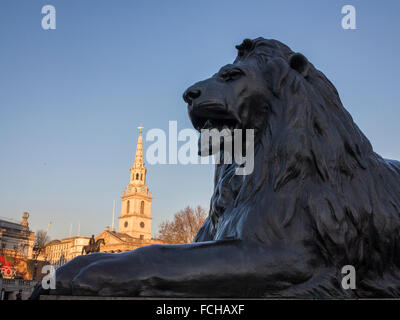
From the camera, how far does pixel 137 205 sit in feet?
303

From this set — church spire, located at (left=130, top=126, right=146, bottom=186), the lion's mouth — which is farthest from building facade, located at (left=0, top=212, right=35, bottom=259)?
the lion's mouth

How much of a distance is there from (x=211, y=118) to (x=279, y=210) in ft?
2.32

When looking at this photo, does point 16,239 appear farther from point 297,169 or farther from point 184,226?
point 297,169

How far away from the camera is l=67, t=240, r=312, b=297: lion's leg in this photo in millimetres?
1746

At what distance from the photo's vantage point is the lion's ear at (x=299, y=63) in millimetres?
2518

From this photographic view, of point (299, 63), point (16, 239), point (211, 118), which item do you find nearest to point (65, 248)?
point (16, 239)

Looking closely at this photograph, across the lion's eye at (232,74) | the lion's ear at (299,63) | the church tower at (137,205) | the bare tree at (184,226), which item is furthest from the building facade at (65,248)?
the lion's ear at (299,63)

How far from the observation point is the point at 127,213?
93.7m

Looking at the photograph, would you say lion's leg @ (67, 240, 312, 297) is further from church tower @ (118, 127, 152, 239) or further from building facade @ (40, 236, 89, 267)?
building facade @ (40, 236, 89, 267)

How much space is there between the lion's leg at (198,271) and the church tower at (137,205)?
3561 inches

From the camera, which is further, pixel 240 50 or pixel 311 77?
pixel 240 50
